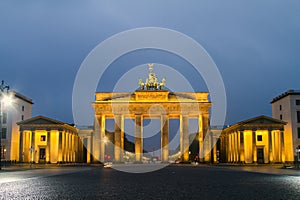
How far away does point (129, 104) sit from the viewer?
8738 centimetres

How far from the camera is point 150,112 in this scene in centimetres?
8700

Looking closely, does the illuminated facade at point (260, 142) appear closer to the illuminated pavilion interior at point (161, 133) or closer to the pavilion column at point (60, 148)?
the illuminated pavilion interior at point (161, 133)

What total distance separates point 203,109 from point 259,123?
579 inches

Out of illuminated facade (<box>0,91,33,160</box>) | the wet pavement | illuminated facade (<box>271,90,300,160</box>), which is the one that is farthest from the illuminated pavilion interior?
the wet pavement

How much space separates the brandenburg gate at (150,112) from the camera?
87.2m

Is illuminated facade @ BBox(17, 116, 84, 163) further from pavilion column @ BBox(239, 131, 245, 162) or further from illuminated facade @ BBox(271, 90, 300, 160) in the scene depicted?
illuminated facade @ BBox(271, 90, 300, 160)

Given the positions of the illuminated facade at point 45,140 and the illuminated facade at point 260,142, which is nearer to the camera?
the illuminated facade at point 45,140

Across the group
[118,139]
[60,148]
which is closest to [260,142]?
[118,139]

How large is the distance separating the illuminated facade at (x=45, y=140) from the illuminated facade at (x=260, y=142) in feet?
115

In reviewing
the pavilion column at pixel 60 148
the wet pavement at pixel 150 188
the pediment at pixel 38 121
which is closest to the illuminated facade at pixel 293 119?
the pavilion column at pixel 60 148

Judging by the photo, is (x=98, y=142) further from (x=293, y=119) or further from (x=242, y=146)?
(x=293, y=119)

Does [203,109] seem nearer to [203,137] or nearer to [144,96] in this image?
[203,137]

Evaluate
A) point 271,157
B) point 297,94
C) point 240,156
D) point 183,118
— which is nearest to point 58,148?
point 183,118

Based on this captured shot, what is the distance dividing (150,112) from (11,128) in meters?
28.9
